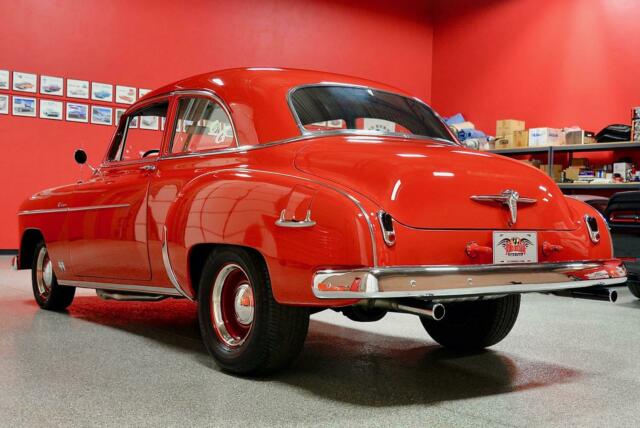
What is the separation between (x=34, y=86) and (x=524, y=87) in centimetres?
825

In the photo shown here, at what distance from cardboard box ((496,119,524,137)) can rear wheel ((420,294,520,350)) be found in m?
8.39

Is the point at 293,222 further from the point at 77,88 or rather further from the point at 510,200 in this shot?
the point at 77,88

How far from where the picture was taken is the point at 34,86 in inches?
411

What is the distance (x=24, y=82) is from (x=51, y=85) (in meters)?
0.38

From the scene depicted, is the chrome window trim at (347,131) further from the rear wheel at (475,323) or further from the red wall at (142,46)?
the red wall at (142,46)

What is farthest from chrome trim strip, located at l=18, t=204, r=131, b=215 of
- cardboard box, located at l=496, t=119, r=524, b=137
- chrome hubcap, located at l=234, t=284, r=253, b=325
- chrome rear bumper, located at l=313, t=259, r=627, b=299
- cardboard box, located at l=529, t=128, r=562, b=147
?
cardboard box, located at l=496, t=119, r=524, b=137

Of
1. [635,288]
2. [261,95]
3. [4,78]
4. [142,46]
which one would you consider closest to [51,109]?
[4,78]

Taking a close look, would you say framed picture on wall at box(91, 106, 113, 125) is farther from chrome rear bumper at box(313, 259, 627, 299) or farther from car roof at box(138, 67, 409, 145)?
chrome rear bumper at box(313, 259, 627, 299)

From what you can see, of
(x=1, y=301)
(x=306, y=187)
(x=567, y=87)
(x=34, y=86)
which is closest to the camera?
(x=306, y=187)

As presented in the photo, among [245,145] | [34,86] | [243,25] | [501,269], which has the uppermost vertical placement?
[243,25]

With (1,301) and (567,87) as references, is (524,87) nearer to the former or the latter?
(567,87)

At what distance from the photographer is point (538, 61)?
492 inches

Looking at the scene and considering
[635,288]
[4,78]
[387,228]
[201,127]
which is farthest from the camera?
[4,78]

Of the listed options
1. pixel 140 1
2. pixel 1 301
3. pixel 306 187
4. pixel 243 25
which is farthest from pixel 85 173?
pixel 306 187
